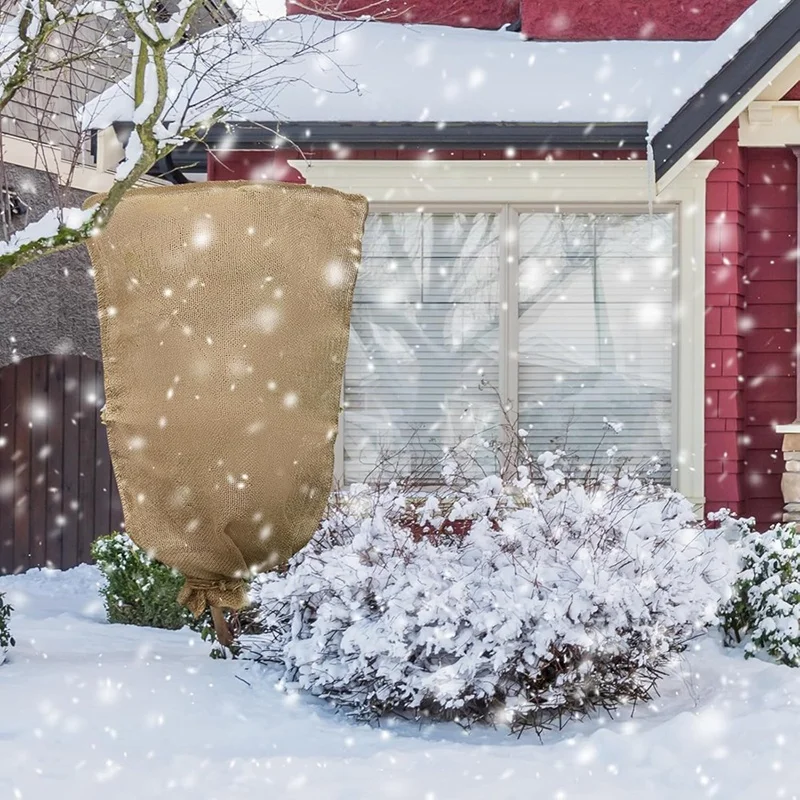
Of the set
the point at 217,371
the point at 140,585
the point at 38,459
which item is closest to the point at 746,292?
the point at 217,371

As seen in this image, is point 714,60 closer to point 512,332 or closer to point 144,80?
point 512,332

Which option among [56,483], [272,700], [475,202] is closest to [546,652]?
[272,700]

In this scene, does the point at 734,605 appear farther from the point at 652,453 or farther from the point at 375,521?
the point at 375,521

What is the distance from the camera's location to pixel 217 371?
198 inches

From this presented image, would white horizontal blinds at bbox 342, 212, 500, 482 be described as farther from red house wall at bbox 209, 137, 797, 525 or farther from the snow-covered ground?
the snow-covered ground

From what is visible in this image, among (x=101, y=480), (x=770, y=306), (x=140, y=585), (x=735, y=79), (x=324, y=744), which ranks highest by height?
(x=735, y=79)

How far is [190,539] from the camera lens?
5098mm

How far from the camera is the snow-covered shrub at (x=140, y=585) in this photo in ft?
24.1

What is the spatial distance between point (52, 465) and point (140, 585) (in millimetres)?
3154

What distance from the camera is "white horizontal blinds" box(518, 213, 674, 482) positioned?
7.66m

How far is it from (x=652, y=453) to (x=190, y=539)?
12.3 ft

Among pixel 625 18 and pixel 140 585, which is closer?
pixel 140 585

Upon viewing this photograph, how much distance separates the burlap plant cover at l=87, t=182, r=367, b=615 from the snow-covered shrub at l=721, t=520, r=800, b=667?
262 centimetres

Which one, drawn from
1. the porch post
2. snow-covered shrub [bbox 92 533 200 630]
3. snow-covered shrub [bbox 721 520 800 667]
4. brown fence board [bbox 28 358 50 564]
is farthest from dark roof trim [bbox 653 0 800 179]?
brown fence board [bbox 28 358 50 564]
